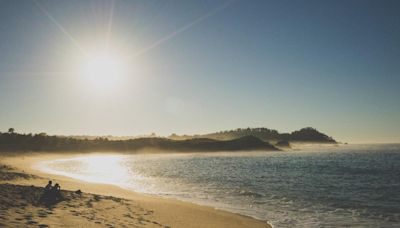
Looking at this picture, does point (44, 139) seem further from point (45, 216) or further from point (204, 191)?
point (45, 216)

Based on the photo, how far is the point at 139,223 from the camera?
1683cm

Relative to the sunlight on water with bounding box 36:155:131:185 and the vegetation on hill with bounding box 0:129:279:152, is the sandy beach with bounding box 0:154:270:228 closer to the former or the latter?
the sunlight on water with bounding box 36:155:131:185

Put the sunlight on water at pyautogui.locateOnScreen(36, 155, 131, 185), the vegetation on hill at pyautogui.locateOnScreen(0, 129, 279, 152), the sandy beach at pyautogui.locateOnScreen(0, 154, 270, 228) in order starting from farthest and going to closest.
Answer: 1. the vegetation on hill at pyautogui.locateOnScreen(0, 129, 279, 152)
2. the sunlight on water at pyautogui.locateOnScreen(36, 155, 131, 185)
3. the sandy beach at pyautogui.locateOnScreen(0, 154, 270, 228)

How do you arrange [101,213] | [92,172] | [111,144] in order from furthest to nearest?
1. [111,144]
2. [92,172]
3. [101,213]

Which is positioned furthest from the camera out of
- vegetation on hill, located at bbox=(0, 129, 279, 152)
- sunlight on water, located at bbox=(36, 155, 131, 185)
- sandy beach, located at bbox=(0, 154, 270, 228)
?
vegetation on hill, located at bbox=(0, 129, 279, 152)

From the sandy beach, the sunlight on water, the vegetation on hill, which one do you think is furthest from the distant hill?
the sandy beach

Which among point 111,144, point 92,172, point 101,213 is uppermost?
point 111,144

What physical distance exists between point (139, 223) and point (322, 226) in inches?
363

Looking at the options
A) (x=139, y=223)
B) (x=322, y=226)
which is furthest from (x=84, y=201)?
(x=322, y=226)

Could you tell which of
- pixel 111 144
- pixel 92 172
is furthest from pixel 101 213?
pixel 111 144

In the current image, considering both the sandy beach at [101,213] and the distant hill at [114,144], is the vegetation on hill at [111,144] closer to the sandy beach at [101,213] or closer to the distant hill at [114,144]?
Answer: the distant hill at [114,144]

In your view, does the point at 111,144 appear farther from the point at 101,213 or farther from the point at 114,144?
the point at 101,213

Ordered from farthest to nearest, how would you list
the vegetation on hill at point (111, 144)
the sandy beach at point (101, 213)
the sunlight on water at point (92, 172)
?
the vegetation on hill at point (111, 144) < the sunlight on water at point (92, 172) < the sandy beach at point (101, 213)

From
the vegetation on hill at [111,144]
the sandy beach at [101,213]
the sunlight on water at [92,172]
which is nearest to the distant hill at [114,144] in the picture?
the vegetation on hill at [111,144]
